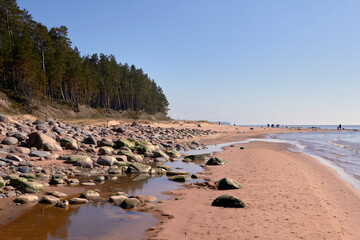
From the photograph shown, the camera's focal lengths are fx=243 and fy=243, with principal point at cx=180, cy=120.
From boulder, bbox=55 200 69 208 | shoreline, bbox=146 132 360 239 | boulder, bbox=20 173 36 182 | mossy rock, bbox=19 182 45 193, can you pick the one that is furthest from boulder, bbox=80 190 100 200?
boulder, bbox=20 173 36 182

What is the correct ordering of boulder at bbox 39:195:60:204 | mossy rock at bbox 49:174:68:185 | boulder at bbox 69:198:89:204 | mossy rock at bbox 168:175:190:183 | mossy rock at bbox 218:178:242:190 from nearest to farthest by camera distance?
1. boulder at bbox 39:195:60:204
2. boulder at bbox 69:198:89:204
3. mossy rock at bbox 49:174:68:185
4. mossy rock at bbox 218:178:242:190
5. mossy rock at bbox 168:175:190:183

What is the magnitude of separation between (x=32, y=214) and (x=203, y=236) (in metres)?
3.70

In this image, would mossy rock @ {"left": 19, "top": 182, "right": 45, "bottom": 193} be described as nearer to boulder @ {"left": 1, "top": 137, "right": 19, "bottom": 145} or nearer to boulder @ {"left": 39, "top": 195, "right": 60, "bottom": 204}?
boulder @ {"left": 39, "top": 195, "right": 60, "bottom": 204}

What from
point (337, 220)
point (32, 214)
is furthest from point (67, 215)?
point (337, 220)

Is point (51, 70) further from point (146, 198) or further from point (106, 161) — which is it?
point (146, 198)

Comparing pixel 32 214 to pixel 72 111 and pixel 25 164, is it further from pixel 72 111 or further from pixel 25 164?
pixel 72 111

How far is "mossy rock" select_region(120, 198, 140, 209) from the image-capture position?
6012mm

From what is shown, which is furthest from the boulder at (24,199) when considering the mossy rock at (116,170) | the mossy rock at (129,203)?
the mossy rock at (116,170)

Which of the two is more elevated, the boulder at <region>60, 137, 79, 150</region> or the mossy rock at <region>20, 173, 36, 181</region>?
the boulder at <region>60, 137, 79, 150</region>

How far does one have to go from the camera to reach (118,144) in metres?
14.4

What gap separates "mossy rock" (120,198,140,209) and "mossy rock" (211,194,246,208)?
197 cm

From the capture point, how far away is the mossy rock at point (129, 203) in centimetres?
601

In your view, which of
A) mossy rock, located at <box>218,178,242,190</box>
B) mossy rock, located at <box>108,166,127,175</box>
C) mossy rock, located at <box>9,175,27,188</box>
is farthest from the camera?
mossy rock, located at <box>108,166,127,175</box>

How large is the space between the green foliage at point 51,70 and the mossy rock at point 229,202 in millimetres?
38030
